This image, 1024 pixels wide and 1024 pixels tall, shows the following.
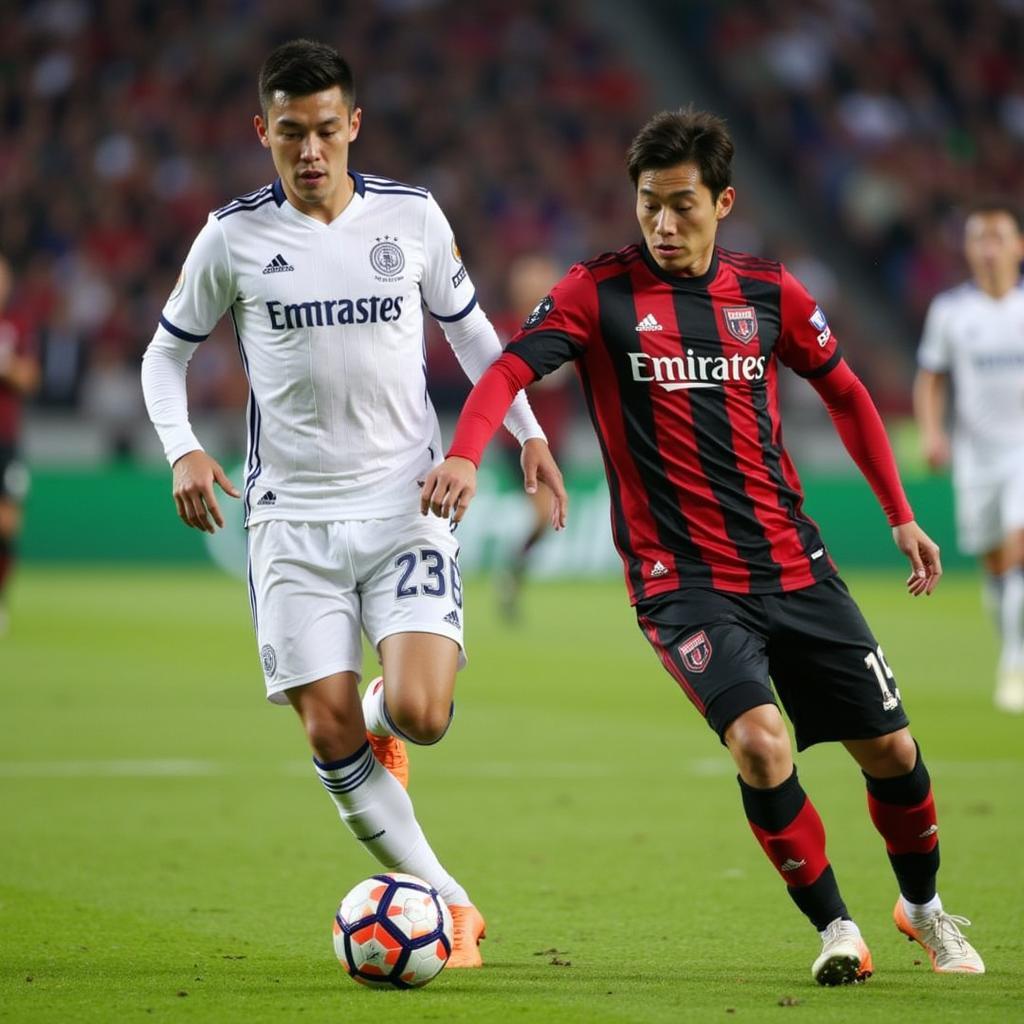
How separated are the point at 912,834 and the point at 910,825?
0.03m

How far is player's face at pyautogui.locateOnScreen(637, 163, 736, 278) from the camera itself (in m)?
4.78

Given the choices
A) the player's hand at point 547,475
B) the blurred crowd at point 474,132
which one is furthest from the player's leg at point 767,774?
the blurred crowd at point 474,132

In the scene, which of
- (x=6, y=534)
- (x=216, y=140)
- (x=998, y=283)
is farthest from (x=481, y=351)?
(x=216, y=140)

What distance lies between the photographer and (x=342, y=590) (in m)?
4.98

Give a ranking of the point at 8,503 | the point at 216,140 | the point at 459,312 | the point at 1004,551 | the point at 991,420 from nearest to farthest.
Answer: the point at 459,312
the point at 1004,551
the point at 991,420
the point at 8,503
the point at 216,140

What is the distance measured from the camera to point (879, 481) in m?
5.00

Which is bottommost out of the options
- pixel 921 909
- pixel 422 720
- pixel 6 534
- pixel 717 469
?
pixel 921 909

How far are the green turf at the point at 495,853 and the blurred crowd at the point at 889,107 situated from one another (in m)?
13.0

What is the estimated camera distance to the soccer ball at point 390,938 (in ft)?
14.8

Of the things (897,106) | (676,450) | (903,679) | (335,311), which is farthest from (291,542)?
(897,106)

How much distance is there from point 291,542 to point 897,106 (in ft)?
76.9

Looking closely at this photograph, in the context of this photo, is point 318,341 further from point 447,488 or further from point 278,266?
point 447,488

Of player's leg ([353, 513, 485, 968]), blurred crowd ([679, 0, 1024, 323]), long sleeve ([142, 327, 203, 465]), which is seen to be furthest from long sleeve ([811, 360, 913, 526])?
blurred crowd ([679, 0, 1024, 323])

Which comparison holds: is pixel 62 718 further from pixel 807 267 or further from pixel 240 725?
pixel 807 267
